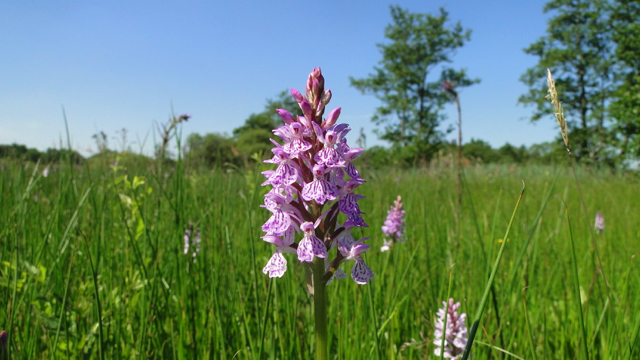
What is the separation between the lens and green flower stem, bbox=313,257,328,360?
816 millimetres

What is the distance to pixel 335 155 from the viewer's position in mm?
916

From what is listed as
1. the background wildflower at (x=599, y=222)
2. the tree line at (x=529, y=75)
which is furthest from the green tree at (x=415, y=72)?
the background wildflower at (x=599, y=222)

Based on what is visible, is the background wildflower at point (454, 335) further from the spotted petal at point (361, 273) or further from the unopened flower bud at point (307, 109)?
the unopened flower bud at point (307, 109)

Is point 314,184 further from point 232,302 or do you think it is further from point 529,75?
point 529,75

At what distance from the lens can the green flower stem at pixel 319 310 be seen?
82cm

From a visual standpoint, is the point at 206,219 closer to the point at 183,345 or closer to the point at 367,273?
the point at 183,345

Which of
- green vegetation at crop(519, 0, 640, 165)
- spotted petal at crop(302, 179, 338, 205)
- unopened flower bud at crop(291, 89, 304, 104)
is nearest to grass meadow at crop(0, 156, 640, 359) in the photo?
spotted petal at crop(302, 179, 338, 205)

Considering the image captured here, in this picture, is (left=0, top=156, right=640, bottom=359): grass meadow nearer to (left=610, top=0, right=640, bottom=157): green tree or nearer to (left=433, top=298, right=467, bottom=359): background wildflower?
(left=433, top=298, right=467, bottom=359): background wildflower

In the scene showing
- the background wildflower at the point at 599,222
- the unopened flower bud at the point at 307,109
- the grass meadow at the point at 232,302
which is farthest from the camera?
the background wildflower at the point at 599,222

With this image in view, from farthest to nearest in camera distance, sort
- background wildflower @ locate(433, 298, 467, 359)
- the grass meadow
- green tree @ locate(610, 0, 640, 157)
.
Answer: green tree @ locate(610, 0, 640, 157), background wildflower @ locate(433, 298, 467, 359), the grass meadow

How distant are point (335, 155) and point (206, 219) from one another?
185 cm

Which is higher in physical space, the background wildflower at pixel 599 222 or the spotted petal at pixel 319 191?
the spotted petal at pixel 319 191

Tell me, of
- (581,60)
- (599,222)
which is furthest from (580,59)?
(599,222)

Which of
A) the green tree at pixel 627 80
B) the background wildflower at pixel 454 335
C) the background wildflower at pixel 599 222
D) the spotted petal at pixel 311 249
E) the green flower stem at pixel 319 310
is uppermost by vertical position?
the green tree at pixel 627 80
